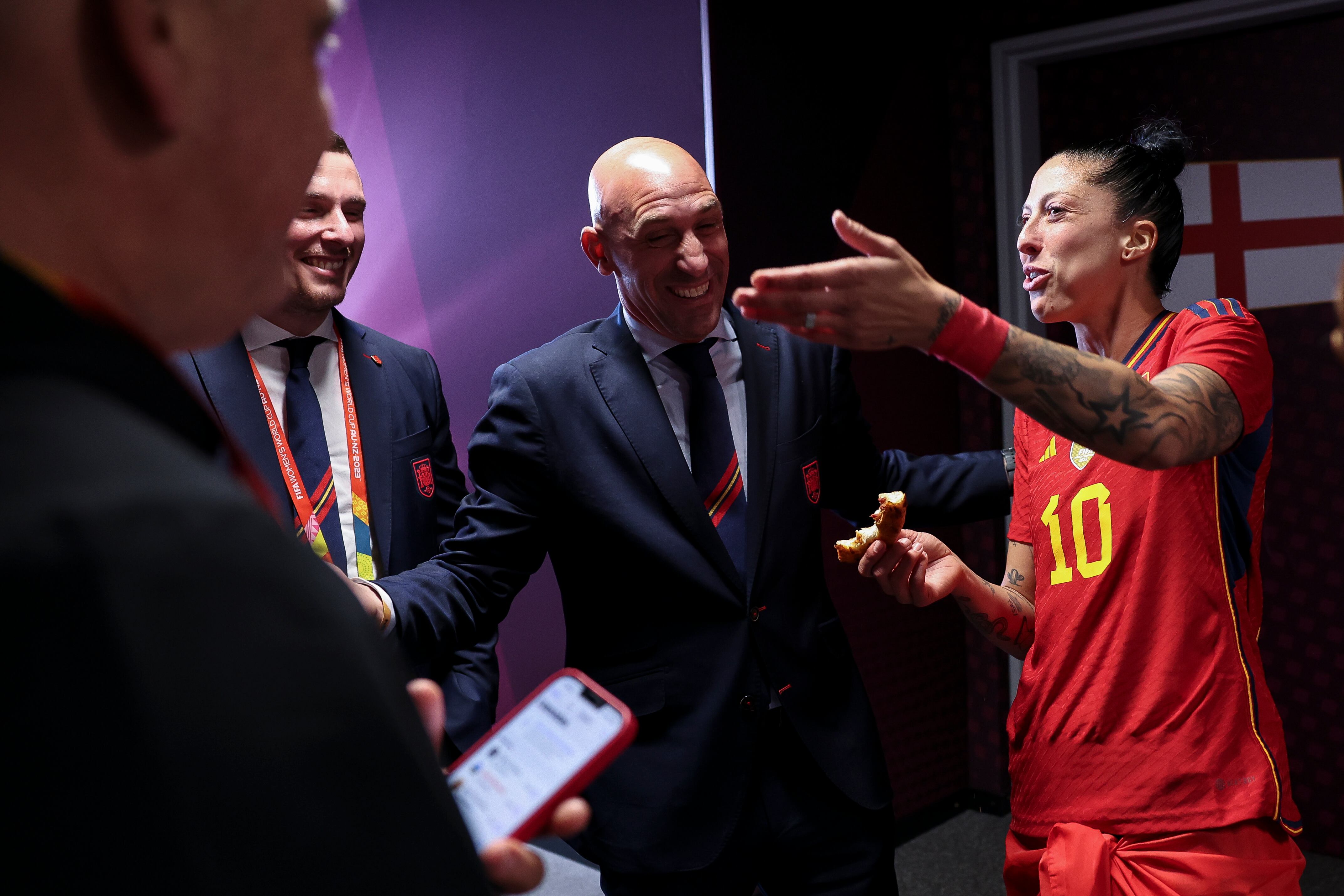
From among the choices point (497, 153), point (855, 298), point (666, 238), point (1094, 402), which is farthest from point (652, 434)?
point (497, 153)

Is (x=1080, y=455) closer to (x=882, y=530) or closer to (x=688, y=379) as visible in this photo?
(x=882, y=530)

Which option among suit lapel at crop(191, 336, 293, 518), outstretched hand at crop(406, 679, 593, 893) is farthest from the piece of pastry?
suit lapel at crop(191, 336, 293, 518)

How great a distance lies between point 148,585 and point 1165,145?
1.94 m

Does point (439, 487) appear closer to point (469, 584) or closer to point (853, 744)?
point (469, 584)

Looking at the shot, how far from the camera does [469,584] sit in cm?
185

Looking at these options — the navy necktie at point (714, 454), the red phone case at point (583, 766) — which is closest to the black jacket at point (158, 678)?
the red phone case at point (583, 766)

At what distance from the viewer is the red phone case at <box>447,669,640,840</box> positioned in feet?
2.56

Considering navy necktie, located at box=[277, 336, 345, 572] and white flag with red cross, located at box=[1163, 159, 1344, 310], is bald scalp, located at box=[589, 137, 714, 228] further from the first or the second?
white flag with red cross, located at box=[1163, 159, 1344, 310]

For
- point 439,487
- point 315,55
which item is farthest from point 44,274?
point 439,487

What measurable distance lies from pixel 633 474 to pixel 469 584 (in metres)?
0.37

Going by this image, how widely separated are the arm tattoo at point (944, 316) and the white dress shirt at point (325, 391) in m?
1.29

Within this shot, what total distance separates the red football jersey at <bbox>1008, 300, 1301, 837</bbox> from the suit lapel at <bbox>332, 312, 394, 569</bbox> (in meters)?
1.33

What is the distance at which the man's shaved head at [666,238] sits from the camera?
1.87 m

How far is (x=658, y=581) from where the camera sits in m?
1.77
